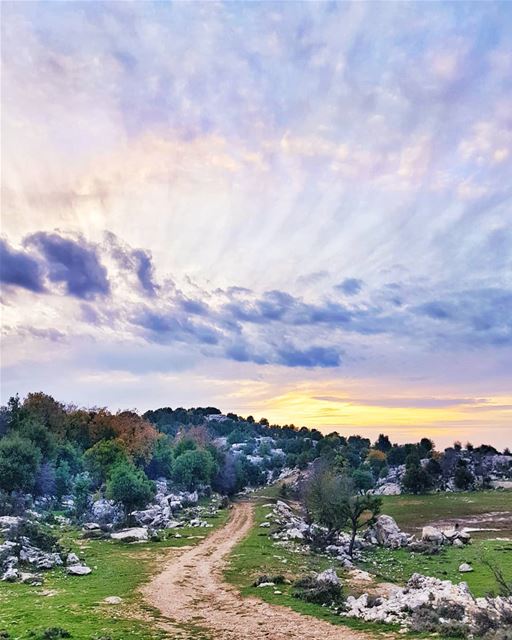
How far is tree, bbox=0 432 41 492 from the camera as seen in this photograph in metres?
67.5

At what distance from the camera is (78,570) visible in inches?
1484

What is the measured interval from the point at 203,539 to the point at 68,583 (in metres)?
24.8

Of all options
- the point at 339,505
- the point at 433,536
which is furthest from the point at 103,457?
the point at 433,536

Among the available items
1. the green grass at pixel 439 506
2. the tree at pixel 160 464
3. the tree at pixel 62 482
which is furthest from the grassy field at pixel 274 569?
the tree at pixel 160 464

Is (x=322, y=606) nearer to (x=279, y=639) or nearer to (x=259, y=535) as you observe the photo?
(x=279, y=639)

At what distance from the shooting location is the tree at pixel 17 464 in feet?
221

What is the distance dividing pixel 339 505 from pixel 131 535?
21255mm

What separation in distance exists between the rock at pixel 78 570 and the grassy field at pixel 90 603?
497mm

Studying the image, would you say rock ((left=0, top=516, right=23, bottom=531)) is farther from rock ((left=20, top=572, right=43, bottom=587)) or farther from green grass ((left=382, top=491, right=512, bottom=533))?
green grass ((left=382, top=491, right=512, bottom=533))

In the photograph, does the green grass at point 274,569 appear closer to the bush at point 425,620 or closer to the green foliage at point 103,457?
the bush at point 425,620

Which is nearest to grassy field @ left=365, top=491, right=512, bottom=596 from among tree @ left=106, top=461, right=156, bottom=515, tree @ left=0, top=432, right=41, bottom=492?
tree @ left=106, top=461, right=156, bottom=515

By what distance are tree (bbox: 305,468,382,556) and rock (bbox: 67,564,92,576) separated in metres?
24.7

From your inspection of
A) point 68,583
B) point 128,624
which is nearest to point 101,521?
point 68,583

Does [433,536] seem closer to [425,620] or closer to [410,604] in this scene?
[410,604]
